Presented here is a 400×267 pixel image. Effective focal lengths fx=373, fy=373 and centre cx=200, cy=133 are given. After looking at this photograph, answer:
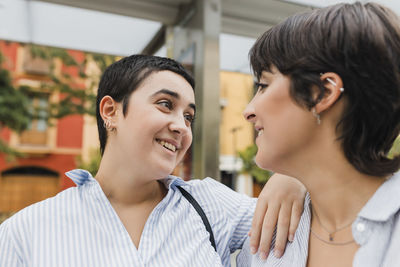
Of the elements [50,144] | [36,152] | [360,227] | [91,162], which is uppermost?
[50,144]

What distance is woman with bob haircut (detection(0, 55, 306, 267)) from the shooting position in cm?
125

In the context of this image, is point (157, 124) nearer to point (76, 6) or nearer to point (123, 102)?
point (123, 102)

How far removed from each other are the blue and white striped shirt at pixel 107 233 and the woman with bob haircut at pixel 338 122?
34 cm

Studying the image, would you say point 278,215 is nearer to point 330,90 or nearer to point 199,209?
point 199,209

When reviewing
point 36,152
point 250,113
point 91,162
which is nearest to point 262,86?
point 250,113

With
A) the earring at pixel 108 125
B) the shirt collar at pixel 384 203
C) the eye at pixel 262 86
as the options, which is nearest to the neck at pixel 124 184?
the earring at pixel 108 125

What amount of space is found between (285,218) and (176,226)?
41 centimetres

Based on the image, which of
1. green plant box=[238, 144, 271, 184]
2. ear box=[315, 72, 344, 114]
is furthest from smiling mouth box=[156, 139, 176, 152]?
green plant box=[238, 144, 271, 184]

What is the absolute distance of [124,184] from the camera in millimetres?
Answer: 1481

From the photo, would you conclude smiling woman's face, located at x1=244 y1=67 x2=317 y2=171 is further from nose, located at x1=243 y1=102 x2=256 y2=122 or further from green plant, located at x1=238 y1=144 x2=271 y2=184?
green plant, located at x1=238 y1=144 x2=271 y2=184

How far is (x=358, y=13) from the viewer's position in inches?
41.5

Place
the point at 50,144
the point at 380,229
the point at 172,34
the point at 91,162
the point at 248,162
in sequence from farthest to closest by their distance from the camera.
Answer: the point at 248,162 < the point at 50,144 < the point at 91,162 < the point at 172,34 < the point at 380,229

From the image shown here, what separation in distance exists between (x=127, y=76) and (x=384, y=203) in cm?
106

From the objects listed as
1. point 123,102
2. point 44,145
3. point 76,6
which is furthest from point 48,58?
point 44,145
